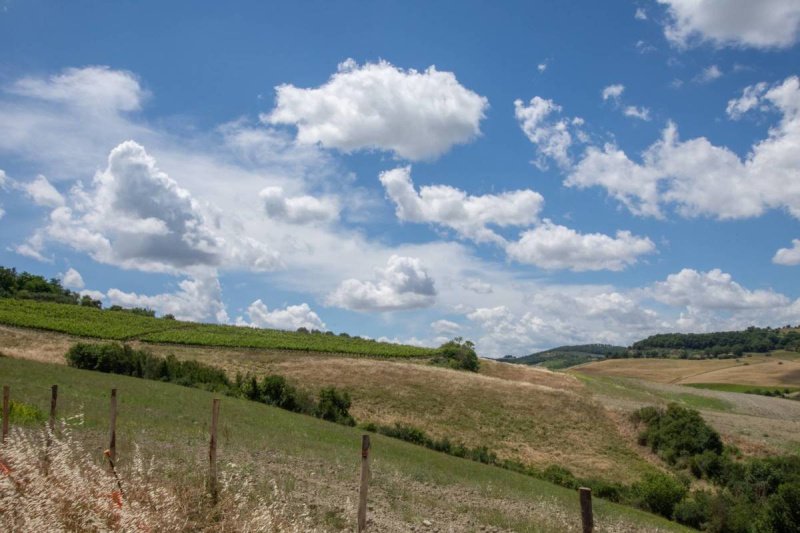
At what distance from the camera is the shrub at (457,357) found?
88938 millimetres

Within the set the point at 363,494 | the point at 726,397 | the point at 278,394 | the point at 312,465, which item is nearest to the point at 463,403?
the point at 278,394

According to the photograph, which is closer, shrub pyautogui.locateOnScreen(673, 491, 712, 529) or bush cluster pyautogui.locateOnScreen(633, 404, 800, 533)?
bush cluster pyautogui.locateOnScreen(633, 404, 800, 533)

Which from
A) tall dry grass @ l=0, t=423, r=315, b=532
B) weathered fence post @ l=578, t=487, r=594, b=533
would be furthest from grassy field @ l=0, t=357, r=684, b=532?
weathered fence post @ l=578, t=487, r=594, b=533

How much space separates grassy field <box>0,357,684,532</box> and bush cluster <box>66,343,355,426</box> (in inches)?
411

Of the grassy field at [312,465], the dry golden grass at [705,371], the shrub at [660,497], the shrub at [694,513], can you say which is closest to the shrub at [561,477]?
the shrub at [660,497]

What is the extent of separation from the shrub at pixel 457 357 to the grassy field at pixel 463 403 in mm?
11538

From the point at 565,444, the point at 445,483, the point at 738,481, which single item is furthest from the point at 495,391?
the point at 445,483

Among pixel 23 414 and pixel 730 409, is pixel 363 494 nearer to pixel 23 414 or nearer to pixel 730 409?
pixel 23 414

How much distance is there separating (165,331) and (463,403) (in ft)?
167

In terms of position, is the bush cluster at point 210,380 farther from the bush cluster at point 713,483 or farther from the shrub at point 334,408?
the bush cluster at point 713,483

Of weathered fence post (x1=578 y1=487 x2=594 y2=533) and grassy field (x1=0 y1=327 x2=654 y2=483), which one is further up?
weathered fence post (x1=578 y1=487 x2=594 y2=533)

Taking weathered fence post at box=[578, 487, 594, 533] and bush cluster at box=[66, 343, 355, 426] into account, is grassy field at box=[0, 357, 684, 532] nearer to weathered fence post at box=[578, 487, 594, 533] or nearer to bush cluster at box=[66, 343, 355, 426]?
weathered fence post at box=[578, 487, 594, 533]

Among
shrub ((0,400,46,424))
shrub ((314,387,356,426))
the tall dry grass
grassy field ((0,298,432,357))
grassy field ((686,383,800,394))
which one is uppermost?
grassy field ((0,298,432,357))

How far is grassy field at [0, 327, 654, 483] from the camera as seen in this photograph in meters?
50.1
